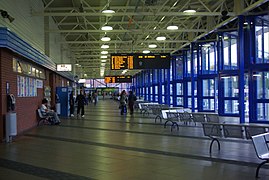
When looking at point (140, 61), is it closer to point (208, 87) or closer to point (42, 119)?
point (42, 119)

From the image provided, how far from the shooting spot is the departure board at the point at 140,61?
1769cm

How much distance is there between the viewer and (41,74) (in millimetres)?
17531

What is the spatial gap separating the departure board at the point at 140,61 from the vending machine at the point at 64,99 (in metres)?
5.87

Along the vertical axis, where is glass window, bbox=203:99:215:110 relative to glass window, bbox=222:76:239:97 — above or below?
below

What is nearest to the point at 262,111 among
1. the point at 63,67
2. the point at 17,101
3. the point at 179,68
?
the point at 17,101

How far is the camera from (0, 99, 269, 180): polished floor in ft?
21.0

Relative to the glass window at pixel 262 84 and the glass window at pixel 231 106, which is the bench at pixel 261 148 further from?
the glass window at pixel 231 106

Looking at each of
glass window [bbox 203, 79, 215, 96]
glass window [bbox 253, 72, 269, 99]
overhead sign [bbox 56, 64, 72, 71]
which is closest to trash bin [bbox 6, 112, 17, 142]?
glass window [bbox 253, 72, 269, 99]

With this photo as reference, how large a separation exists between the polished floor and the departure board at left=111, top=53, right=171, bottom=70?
656 centimetres

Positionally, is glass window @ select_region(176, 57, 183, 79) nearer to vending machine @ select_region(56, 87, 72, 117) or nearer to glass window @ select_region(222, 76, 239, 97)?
glass window @ select_region(222, 76, 239, 97)

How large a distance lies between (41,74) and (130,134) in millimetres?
7192

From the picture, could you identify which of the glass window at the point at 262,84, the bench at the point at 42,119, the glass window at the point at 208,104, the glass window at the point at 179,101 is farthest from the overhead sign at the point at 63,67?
the glass window at the point at 262,84

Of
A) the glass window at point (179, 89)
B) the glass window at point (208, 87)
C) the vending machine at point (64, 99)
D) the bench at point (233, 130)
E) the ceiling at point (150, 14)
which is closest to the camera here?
the bench at point (233, 130)

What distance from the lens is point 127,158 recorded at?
26.1 ft
